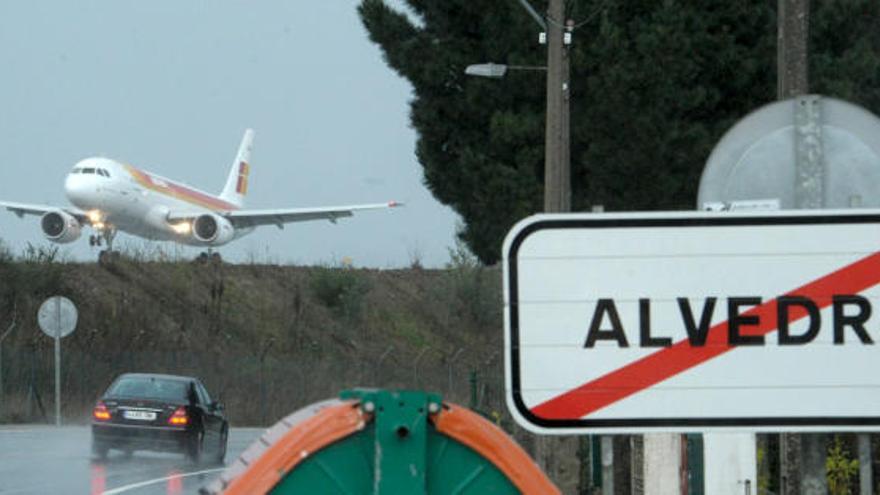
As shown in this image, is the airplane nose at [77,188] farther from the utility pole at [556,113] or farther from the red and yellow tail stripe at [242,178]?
the utility pole at [556,113]

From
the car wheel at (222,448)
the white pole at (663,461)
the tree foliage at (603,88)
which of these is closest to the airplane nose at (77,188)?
the tree foliage at (603,88)

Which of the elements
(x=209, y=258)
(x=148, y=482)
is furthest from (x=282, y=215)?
(x=148, y=482)

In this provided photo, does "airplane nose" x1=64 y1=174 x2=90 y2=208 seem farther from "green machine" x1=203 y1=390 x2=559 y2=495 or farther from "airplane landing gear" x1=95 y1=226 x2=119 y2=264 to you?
"green machine" x1=203 y1=390 x2=559 y2=495

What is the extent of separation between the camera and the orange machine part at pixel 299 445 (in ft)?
13.7

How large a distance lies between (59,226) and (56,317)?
1946 centimetres

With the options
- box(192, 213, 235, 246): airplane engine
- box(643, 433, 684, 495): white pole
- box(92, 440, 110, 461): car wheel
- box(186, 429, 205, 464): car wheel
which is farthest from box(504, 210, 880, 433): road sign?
box(192, 213, 235, 246): airplane engine

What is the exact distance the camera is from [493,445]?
425 centimetres

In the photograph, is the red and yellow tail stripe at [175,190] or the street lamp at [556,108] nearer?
the street lamp at [556,108]

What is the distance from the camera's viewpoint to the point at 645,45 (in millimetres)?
35781

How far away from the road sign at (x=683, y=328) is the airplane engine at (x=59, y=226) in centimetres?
5792

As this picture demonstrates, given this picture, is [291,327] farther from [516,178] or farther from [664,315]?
[664,315]

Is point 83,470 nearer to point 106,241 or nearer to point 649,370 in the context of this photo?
point 649,370

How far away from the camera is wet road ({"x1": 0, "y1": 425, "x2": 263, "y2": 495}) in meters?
24.3

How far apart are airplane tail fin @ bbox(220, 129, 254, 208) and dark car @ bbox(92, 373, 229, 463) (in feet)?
184
